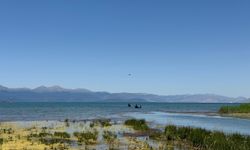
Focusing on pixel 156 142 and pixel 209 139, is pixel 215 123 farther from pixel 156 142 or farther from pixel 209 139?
pixel 209 139

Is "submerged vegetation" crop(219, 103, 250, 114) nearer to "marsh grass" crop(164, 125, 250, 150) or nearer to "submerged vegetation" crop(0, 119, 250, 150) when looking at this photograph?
"marsh grass" crop(164, 125, 250, 150)

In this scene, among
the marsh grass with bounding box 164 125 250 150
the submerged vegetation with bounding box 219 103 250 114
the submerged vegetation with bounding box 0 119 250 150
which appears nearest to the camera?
the marsh grass with bounding box 164 125 250 150

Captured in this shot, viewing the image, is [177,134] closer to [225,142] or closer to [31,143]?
[225,142]

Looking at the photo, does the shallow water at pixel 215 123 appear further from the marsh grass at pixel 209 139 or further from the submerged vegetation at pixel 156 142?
the submerged vegetation at pixel 156 142

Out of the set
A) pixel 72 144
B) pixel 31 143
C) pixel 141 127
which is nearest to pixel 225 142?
pixel 72 144

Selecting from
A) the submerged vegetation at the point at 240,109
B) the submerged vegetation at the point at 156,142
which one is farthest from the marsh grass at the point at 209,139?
the submerged vegetation at the point at 240,109

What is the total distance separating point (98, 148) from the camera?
35.9m

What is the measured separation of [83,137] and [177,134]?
947cm

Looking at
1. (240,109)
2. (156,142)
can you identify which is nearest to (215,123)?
(156,142)

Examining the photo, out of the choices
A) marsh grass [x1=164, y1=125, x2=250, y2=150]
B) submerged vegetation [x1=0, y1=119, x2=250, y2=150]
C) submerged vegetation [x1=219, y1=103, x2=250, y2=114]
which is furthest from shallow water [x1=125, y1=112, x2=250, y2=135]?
submerged vegetation [x1=219, y1=103, x2=250, y2=114]

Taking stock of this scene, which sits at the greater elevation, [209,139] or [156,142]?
[209,139]

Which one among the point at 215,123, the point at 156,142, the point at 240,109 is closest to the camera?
the point at 156,142

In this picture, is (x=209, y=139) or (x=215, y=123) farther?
(x=215, y=123)

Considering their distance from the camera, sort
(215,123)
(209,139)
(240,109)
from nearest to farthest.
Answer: (209,139) → (215,123) → (240,109)
